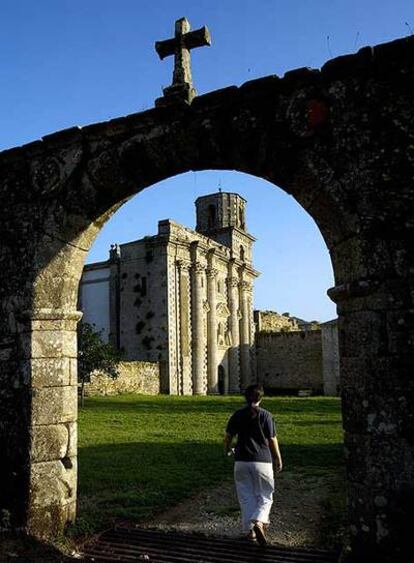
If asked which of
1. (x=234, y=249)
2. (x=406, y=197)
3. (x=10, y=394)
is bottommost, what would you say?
(x=10, y=394)

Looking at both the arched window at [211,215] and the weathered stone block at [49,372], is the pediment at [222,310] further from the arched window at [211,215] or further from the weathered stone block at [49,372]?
the weathered stone block at [49,372]

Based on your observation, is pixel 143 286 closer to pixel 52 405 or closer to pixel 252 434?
pixel 52 405

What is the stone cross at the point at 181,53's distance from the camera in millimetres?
5206

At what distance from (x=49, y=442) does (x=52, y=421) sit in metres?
0.20

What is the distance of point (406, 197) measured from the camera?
407cm

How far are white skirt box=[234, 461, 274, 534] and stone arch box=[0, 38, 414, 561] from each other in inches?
47.7

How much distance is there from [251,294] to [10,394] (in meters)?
35.7

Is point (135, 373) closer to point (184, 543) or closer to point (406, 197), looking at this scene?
point (184, 543)

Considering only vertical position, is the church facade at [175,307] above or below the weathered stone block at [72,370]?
above

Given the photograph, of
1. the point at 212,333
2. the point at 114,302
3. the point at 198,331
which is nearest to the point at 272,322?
the point at 212,333

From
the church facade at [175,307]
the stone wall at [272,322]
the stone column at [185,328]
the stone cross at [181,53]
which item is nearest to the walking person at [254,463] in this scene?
the stone cross at [181,53]

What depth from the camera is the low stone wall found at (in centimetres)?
2564

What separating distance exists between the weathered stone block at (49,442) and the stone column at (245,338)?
108 feet

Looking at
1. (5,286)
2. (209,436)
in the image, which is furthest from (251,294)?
(5,286)
